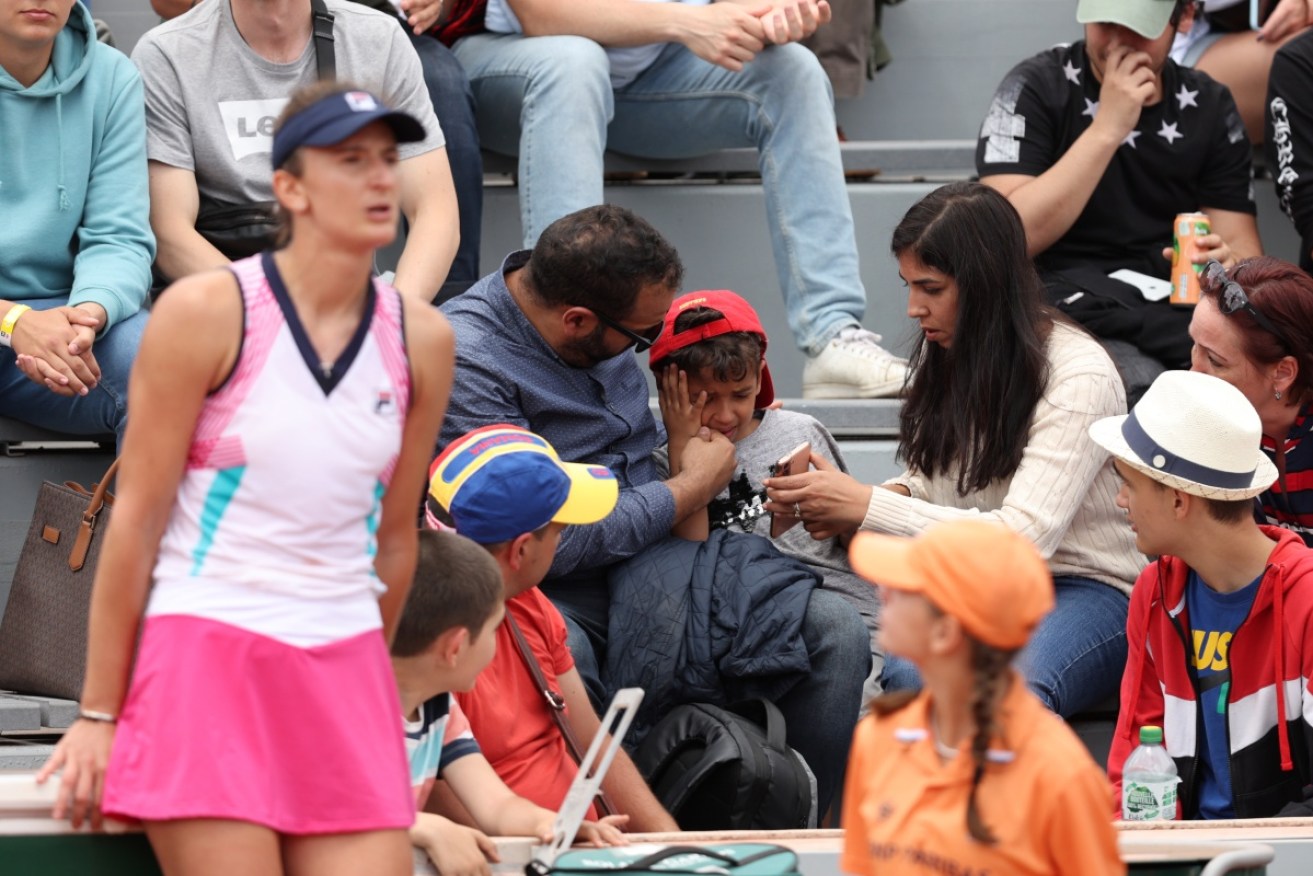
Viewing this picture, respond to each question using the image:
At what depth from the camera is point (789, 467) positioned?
344 centimetres

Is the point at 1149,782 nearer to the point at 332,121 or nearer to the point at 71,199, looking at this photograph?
the point at 332,121

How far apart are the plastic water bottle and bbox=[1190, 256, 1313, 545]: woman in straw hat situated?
0.77 m

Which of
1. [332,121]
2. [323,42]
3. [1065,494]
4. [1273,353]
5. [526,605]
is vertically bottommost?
[1065,494]

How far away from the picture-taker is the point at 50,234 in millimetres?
3623

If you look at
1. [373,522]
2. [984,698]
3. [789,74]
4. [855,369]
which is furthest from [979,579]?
[789,74]

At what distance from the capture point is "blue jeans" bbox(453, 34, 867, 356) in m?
4.20

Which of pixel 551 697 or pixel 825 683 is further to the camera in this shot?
pixel 825 683

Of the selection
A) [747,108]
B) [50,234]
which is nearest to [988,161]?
[747,108]

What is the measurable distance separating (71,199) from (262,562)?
202 cm

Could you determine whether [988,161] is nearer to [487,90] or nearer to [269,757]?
[487,90]

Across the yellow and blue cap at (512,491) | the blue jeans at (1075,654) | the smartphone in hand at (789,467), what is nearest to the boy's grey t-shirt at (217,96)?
the smartphone in hand at (789,467)

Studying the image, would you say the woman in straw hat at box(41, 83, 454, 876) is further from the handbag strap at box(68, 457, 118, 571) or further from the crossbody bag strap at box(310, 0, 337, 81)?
the crossbody bag strap at box(310, 0, 337, 81)

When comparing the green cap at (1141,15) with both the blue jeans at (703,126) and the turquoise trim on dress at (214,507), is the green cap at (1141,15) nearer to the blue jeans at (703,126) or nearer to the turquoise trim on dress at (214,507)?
the blue jeans at (703,126)

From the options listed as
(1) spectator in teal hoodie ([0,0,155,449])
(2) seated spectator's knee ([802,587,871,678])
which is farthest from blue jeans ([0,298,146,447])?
(2) seated spectator's knee ([802,587,871,678])
